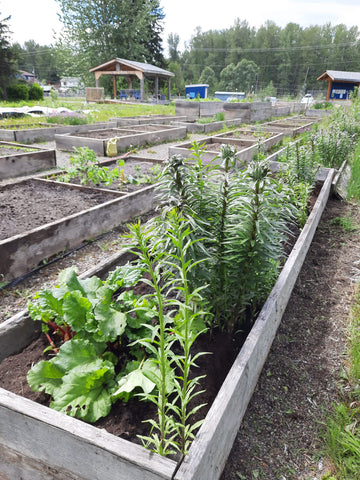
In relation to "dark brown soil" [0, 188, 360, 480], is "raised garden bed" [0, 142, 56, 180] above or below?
above

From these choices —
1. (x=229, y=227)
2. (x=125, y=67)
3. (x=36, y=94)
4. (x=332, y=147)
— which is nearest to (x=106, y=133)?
(x=332, y=147)


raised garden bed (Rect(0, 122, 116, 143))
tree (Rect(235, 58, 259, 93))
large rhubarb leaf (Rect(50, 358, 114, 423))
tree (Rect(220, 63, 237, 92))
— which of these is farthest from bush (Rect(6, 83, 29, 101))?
tree (Rect(235, 58, 259, 93))

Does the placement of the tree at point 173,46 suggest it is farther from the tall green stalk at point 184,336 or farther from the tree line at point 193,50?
the tall green stalk at point 184,336

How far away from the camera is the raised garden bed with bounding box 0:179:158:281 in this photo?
2990 mm

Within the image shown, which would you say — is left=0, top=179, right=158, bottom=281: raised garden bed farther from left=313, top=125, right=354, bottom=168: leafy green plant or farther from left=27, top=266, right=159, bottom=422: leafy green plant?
left=313, top=125, right=354, bottom=168: leafy green plant

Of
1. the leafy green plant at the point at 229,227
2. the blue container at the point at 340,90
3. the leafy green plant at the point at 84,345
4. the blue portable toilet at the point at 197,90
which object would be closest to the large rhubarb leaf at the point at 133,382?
the leafy green plant at the point at 84,345

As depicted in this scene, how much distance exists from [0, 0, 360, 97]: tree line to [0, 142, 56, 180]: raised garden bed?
21.9 metres

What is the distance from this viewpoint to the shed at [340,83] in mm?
31000

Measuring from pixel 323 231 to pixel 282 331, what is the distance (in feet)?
7.19

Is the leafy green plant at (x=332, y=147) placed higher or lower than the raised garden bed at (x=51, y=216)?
higher

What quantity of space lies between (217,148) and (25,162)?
4.50 m

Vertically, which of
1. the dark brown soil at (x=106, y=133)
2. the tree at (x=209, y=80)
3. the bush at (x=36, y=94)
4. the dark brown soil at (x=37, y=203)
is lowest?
the dark brown soil at (x=37, y=203)

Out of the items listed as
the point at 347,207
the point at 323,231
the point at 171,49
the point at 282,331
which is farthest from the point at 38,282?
the point at 171,49

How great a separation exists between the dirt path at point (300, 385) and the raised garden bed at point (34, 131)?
26.1ft
